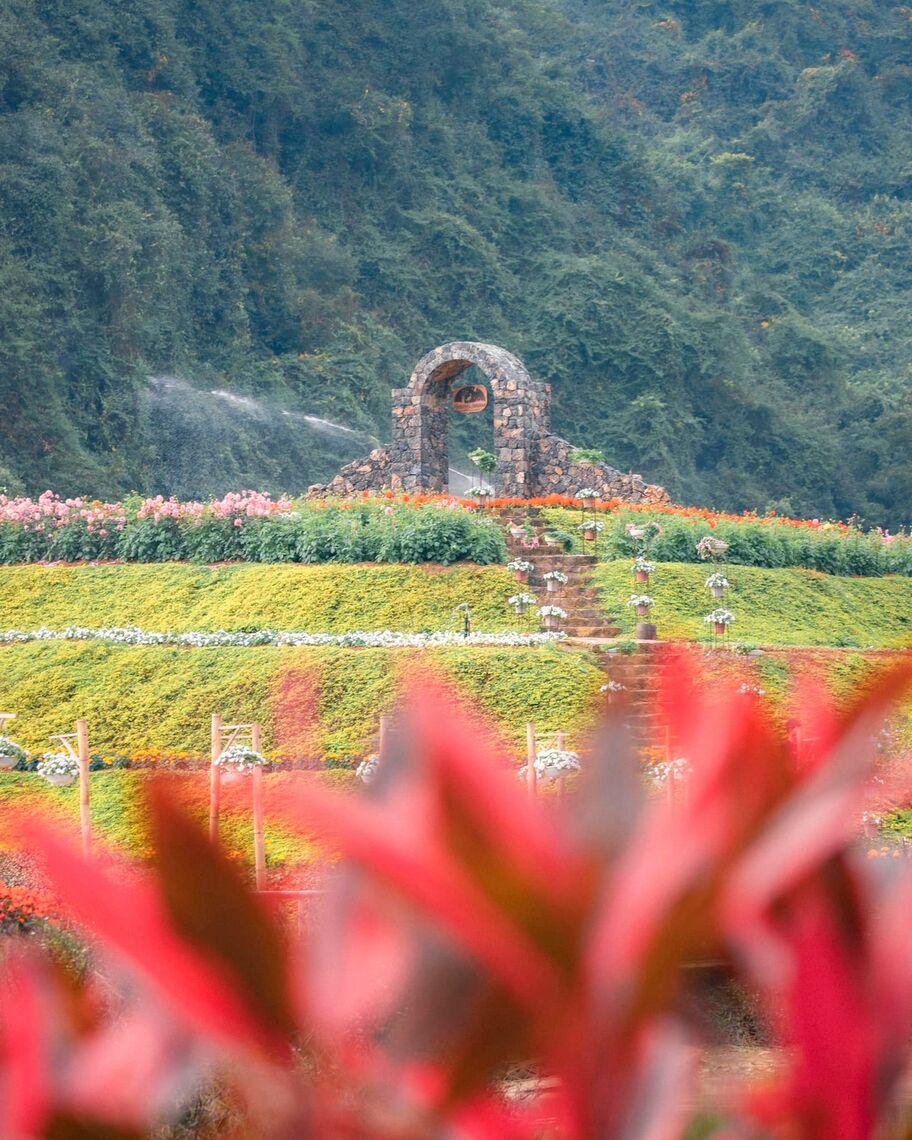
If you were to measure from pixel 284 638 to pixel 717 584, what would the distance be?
3565mm

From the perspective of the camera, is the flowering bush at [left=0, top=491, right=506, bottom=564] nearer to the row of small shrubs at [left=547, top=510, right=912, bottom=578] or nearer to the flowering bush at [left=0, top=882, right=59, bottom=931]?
the row of small shrubs at [left=547, top=510, right=912, bottom=578]

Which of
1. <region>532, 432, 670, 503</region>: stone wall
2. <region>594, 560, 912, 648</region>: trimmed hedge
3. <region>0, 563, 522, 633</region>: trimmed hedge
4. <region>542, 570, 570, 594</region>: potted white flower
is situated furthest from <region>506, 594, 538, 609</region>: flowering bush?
<region>532, 432, 670, 503</region>: stone wall

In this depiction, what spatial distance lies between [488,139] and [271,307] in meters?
8.25

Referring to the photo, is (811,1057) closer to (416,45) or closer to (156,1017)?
(156,1017)

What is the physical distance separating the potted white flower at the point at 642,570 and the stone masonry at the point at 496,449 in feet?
18.0

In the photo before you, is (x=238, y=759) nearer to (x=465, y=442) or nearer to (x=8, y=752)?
(x=8, y=752)

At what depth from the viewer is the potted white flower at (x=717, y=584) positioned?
12.0m

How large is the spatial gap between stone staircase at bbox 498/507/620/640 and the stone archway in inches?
110

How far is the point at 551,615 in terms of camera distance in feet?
37.7

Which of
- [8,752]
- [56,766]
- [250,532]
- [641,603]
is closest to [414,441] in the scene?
[250,532]

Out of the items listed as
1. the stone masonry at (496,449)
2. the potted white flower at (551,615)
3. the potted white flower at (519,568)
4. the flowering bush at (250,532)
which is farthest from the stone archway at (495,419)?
the potted white flower at (551,615)

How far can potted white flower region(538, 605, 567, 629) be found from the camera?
11.4 m

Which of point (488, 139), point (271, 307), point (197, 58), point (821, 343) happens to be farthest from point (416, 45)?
point (821, 343)

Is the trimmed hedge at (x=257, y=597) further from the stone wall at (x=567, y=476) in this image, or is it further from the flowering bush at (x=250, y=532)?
the stone wall at (x=567, y=476)
